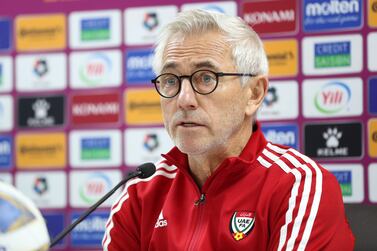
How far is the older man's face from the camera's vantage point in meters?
1.48

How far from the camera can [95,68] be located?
2609mm

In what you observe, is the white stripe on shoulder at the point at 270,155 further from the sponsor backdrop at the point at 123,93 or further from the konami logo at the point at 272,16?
the konami logo at the point at 272,16

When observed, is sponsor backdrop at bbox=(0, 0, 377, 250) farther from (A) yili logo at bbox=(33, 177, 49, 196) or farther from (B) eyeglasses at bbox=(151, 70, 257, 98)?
(B) eyeglasses at bbox=(151, 70, 257, 98)

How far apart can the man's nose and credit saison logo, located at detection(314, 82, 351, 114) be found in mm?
1004

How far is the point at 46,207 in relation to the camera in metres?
2.70

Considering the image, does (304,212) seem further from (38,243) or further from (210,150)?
(38,243)

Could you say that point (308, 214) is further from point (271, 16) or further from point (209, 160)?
point (271, 16)

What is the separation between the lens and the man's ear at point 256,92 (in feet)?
5.14

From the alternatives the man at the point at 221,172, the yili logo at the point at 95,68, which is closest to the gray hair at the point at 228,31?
the man at the point at 221,172

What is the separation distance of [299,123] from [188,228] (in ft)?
3.36

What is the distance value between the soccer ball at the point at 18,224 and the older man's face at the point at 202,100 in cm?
73

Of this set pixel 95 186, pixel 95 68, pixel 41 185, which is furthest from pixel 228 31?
pixel 41 185

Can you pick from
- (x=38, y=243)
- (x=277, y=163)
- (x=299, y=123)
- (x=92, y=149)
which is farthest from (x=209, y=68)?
(x=92, y=149)

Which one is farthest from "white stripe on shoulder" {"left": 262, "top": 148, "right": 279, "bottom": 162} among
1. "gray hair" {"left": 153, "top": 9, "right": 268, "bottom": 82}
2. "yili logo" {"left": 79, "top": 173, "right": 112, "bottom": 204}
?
"yili logo" {"left": 79, "top": 173, "right": 112, "bottom": 204}
